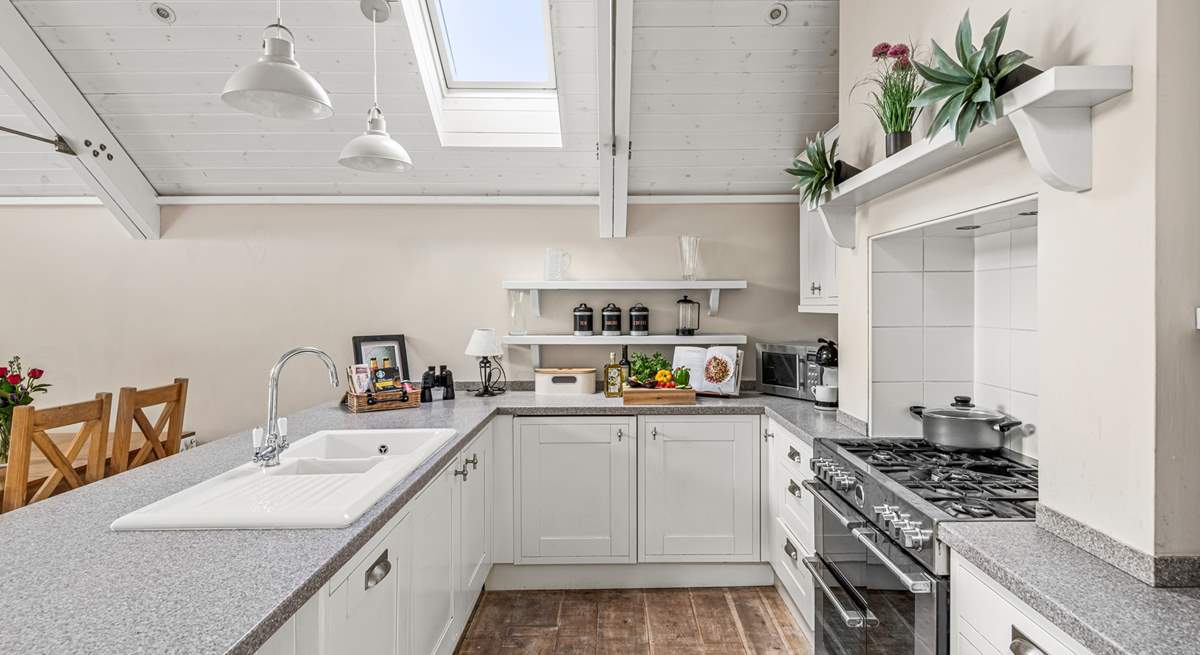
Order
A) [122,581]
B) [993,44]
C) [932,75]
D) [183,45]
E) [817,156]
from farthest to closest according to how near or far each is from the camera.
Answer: [183,45]
[817,156]
[932,75]
[993,44]
[122,581]

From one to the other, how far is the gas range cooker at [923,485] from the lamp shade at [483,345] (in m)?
1.84

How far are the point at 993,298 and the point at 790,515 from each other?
1.15 metres

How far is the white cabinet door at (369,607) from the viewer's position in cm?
124

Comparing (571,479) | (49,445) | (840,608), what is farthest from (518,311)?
(840,608)

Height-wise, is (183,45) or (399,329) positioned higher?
(183,45)

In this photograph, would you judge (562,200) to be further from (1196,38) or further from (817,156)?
(1196,38)

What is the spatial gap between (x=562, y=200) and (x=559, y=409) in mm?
1325

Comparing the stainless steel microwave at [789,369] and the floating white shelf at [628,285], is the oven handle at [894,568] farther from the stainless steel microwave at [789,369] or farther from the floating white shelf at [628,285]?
the floating white shelf at [628,285]

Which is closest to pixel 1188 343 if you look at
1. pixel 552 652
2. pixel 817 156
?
pixel 817 156

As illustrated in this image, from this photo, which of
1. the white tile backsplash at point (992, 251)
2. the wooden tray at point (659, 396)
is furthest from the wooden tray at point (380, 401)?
the white tile backsplash at point (992, 251)

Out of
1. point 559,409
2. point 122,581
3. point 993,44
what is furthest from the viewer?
point 559,409

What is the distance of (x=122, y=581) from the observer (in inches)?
41.1

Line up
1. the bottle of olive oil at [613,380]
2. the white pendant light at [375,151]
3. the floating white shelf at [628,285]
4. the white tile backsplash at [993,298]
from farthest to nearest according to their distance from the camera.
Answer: the floating white shelf at [628,285], the bottle of olive oil at [613,380], the white pendant light at [375,151], the white tile backsplash at [993,298]

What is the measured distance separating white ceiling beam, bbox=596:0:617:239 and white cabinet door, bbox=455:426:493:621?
1406mm
